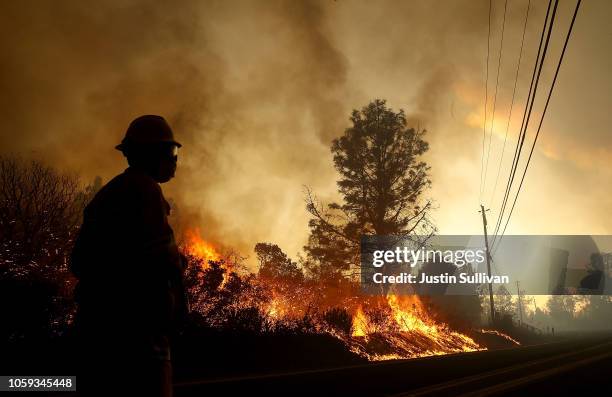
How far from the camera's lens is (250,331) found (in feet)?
42.0

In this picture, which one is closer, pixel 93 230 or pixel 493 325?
pixel 93 230

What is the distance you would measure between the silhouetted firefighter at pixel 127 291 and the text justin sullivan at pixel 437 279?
997 inches

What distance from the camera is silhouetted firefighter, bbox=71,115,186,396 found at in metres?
1.67

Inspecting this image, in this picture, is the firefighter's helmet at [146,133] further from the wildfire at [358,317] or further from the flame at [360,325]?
the flame at [360,325]

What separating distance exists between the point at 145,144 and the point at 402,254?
85.9 ft

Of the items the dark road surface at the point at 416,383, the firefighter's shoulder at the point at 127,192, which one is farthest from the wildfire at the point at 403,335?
the firefighter's shoulder at the point at 127,192

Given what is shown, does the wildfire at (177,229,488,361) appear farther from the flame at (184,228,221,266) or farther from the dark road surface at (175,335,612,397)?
the dark road surface at (175,335,612,397)

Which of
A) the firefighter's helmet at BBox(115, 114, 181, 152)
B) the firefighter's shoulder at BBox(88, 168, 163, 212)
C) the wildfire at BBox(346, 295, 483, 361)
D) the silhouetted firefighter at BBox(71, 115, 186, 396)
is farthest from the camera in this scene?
the wildfire at BBox(346, 295, 483, 361)

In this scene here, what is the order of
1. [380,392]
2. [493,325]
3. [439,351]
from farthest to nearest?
[493,325] < [439,351] < [380,392]

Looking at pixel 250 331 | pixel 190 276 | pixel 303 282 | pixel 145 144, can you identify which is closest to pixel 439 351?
pixel 303 282

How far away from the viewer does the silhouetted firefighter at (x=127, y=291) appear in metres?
1.67

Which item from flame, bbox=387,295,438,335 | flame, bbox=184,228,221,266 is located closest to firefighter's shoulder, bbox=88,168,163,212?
flame, bbox=184,228,221,266

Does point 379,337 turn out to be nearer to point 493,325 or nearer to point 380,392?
point 380,392

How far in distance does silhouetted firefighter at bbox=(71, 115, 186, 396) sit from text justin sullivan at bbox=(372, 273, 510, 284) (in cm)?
2533
